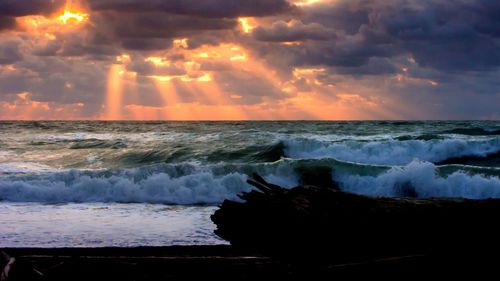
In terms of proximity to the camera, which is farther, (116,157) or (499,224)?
(116,157)

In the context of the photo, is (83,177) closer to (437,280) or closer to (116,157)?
(116,157)

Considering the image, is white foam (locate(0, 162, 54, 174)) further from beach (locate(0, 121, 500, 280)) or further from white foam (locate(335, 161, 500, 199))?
white foam (locate(335, 161, 500, 199))

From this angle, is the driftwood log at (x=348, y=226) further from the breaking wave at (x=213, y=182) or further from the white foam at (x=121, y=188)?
the white foam at (x=121, y=188)

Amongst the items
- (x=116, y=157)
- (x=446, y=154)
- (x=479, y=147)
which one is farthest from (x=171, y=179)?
(x=479, y=147)

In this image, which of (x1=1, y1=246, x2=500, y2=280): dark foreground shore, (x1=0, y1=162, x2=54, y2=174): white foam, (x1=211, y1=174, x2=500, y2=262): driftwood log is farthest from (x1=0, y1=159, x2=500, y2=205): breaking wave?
(x1=211, y1=174, x2=500, y2=262): driftwood log

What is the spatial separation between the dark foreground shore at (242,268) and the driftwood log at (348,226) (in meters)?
0.09

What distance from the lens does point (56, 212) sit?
13.9 metres

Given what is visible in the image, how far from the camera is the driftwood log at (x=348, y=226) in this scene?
15.4 feet

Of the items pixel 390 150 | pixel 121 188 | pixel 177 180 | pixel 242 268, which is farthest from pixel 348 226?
pixel 390 150

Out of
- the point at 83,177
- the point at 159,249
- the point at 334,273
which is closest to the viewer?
the point at 334,273

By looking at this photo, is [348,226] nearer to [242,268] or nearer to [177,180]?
[242,268]

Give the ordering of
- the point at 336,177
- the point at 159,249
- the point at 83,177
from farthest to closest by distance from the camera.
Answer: the point at 336,177 → the point at 83,177 → the point at 159,249

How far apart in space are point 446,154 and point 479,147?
6.97ft

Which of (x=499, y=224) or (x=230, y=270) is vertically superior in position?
(x=499, y=224)
